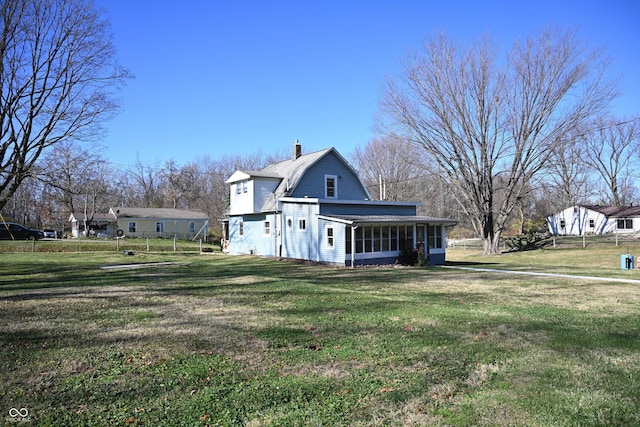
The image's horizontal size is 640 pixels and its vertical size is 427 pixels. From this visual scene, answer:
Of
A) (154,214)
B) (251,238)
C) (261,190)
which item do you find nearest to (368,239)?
(261,190)

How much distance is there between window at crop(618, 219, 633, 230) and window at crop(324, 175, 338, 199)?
41.6m

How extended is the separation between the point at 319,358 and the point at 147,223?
49.6 meters

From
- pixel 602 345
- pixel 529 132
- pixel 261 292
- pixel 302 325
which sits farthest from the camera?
pixel 529 132

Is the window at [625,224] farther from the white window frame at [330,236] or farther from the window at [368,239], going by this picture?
the white window frame at [330,236]

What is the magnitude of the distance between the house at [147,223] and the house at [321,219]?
22.6m

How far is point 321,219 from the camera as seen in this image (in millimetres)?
21641

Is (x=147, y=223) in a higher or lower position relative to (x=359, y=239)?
higher

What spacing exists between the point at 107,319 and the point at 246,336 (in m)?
3.01

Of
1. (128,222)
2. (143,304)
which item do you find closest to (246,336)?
(143,304)

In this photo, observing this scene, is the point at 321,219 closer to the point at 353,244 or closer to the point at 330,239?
the point at 330,239

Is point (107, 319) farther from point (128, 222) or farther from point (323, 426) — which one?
point (128, 222)

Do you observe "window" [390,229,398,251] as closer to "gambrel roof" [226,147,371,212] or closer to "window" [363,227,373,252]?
"window" [363,227,373,252]

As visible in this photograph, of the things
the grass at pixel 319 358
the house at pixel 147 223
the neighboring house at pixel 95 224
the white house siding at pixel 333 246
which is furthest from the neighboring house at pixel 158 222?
the grass at pixel 319 358

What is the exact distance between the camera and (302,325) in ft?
25.3
